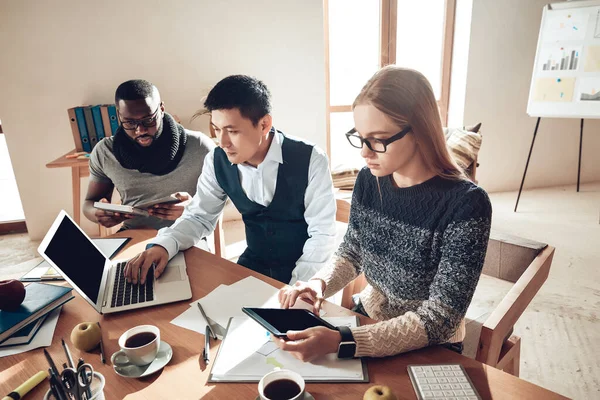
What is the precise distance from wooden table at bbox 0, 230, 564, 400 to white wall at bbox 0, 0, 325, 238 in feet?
8.12

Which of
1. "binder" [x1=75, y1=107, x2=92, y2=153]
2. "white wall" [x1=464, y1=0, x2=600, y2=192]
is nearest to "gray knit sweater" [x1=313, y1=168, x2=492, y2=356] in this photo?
"binder" [x1=75, y1=107, x2=92, y2=153]

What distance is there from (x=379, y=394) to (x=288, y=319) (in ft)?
0.87

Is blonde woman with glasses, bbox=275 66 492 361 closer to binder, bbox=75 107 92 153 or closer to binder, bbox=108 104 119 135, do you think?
binder, bbox=108 104 119 135

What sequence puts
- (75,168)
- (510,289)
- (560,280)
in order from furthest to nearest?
(75,168)
(560,280)
(510,289)

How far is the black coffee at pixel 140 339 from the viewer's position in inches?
34.5

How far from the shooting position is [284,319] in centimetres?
90

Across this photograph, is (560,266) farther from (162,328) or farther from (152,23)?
(152,23)

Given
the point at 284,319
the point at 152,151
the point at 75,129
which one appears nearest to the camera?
the point at 284,319

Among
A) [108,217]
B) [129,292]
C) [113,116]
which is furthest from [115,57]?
A: [129,292]

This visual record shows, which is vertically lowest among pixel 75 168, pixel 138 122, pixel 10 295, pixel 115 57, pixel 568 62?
pixel 75 168

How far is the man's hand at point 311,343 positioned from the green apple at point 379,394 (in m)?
0.13

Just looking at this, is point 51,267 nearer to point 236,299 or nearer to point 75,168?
point 236,299

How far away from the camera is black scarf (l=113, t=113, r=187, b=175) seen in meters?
1.81

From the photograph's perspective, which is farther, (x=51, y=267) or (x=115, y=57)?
(x=115, y=57)
